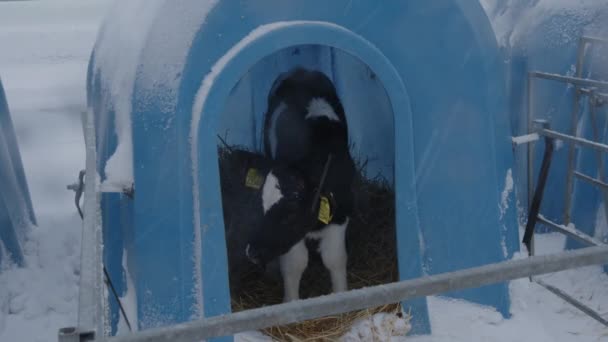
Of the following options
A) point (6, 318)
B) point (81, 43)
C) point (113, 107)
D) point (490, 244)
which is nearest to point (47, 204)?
point (6, 318)

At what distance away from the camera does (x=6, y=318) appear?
14.7 ft

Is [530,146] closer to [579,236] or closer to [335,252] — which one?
[579,236]

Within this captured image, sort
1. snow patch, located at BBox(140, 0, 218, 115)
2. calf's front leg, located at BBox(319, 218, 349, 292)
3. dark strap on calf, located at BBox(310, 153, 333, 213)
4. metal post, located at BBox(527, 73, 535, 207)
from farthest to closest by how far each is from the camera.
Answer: metal post, located at BBox(527, 73, 535, 207)
calf's front leg, located at BBox(319, 218, 349, 292)
dark strap on calf, located at BBox(310, 153, 333, 213)
snow patch, located at BBox(140, 0, 218, 115)

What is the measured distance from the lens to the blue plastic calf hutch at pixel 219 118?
10.7ft

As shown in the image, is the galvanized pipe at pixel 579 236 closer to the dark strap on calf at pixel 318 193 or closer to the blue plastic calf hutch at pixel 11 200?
the dark strap on calf at pixel 318 193

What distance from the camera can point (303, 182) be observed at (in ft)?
12.9

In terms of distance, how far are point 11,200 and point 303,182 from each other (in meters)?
2.46

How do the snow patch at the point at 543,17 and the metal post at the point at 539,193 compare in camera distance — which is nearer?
the metal post at the point at 539,193

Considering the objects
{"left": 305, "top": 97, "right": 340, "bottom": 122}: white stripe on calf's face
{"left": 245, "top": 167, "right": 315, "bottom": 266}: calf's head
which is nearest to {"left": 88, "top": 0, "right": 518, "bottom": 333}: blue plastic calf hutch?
{"left": 245, "top": 167, "right": 315, "bottom": 266}: calf's head

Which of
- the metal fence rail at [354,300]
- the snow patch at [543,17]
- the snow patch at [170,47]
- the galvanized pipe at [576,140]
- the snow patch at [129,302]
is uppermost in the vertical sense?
the snow patch at [543,17]

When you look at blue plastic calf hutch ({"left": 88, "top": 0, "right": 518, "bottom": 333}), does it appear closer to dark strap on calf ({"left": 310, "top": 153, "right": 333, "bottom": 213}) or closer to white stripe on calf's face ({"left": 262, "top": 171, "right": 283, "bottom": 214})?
dark strap on calf ({"left": 310, "top": 153, "right": 333, "bottom": 213})

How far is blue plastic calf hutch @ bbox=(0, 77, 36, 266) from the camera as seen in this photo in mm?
4992

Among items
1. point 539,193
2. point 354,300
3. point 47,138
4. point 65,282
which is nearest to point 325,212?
point 539,193

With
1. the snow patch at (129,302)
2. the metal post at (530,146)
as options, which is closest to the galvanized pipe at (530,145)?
the metal post at (530,146)
